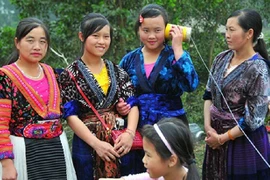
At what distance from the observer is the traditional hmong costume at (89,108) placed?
2.51 m

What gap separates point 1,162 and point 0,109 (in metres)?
0.28

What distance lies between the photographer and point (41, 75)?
7.97 ft

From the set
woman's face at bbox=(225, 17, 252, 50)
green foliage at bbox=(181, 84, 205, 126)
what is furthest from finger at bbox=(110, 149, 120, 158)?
green foliage at bbox=(181, 84, 205, 126)

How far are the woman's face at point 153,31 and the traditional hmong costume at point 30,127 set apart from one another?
27.7 inches

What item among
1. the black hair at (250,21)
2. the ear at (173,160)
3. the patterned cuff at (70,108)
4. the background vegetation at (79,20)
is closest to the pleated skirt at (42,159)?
the patterned cuff at (70,108)

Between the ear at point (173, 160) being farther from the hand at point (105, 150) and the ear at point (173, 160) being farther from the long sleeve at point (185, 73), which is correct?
the long sleeve at point (185, 73)

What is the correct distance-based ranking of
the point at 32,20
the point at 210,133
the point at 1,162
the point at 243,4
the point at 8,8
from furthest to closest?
1. the point at 8,8
2. the point at 243,4
3. the point at 210,133
4. the point at 32,20
5. the point at 1,162

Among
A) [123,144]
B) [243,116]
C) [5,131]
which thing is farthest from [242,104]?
[5,131]

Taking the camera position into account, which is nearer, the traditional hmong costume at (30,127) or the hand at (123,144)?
the traditional hmong costume at (30,127)

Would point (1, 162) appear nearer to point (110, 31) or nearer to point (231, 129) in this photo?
point (110, 31)

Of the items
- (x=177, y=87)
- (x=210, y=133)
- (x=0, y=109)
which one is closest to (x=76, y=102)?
(x=0, y=109)

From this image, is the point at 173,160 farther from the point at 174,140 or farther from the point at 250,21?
the point at 250,21

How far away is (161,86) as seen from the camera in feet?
8.75

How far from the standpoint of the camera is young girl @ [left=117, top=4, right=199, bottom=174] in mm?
2650
